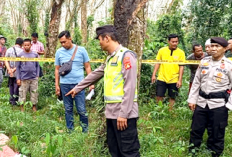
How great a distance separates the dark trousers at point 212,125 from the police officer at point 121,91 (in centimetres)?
120

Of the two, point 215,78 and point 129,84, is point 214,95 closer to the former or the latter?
point 215,78

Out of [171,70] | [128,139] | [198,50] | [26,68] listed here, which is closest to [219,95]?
[128,139]

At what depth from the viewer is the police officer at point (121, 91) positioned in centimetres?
241

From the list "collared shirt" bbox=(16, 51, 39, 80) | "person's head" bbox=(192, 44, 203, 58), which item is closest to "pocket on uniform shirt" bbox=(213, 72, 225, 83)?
"person's head" bbox=(192, 44, 203, 58)

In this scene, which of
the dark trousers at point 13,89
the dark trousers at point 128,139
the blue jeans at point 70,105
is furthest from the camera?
the dark trousers at point 13,89

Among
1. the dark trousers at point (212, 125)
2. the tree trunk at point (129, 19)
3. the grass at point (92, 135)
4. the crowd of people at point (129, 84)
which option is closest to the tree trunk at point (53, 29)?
the crowd of people at point (129, 84)

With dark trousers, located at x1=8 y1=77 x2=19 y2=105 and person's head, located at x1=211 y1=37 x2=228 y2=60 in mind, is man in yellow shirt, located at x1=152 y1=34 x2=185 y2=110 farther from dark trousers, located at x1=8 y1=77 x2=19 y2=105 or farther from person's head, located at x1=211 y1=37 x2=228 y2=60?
dark trousers, located at x1=8 y1=77 x2=19 y2=105

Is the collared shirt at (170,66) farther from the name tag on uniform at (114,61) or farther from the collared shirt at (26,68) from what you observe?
the name tag on uniform at (114,61)

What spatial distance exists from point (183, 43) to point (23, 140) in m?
5.88

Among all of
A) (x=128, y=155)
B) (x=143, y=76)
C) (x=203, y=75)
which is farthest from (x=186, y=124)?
(x=128, y=155)

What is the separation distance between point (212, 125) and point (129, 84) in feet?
5.02

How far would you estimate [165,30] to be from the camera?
293 inches

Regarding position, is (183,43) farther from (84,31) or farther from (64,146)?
(84,31)

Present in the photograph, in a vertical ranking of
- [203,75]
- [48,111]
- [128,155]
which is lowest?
[48,111]
